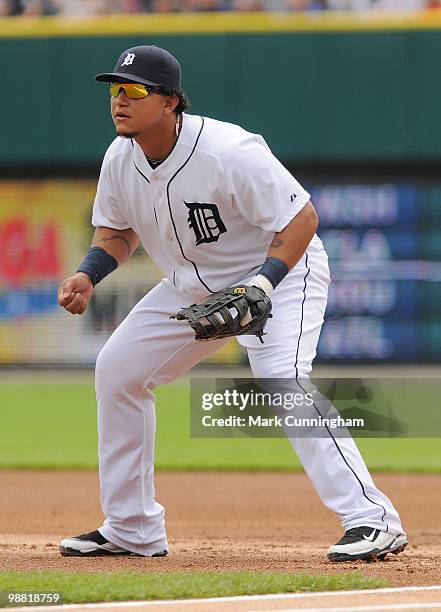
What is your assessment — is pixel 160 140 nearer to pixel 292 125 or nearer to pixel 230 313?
pixel 230 313

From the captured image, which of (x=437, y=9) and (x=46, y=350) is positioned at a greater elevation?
(x=437, y=9)

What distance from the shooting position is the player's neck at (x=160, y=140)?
169 inches

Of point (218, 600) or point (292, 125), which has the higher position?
point (292, 125)

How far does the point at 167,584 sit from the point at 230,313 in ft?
2.91

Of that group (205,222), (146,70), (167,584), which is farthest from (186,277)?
(167,584)

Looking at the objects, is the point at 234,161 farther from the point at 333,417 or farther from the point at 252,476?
the point at 252,476

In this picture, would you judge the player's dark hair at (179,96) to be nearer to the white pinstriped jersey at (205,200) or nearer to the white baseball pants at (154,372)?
the white pinstriped jersey at (205,200)

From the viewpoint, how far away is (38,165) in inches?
576

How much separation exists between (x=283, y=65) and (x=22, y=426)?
19.3ft

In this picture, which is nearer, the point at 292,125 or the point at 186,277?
the point at 186,277

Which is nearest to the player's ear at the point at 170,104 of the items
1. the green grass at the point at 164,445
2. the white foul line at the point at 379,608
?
the white foul line at the point at 379,608

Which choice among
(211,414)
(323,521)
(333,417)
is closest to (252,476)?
(323,521)

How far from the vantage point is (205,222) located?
434cm

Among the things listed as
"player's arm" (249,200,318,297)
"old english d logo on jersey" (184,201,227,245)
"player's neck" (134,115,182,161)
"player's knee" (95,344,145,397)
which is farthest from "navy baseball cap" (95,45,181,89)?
"player's knee" (95,344,145,397)
